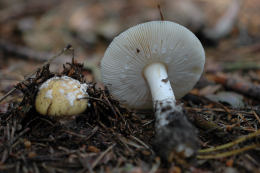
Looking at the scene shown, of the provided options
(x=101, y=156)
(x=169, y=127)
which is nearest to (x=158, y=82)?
(x=169, y=127)

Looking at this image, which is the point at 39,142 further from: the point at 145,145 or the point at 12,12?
the point at 12,12

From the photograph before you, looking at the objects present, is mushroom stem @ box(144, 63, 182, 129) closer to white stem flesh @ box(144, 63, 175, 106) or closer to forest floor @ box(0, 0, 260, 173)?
white stem flesh @ box(144, 63, 175, 106)

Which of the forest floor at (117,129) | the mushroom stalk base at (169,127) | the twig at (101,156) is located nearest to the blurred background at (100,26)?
the forest floor at (117,129)

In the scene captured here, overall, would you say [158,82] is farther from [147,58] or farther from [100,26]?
[100,26]

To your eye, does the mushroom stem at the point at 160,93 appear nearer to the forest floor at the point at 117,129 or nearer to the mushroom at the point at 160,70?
the mushroom at the point at 160,70

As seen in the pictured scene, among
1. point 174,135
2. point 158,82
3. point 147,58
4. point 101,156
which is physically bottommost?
point 101,156

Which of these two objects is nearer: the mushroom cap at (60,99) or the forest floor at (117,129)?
the forest floor at (117,129)
